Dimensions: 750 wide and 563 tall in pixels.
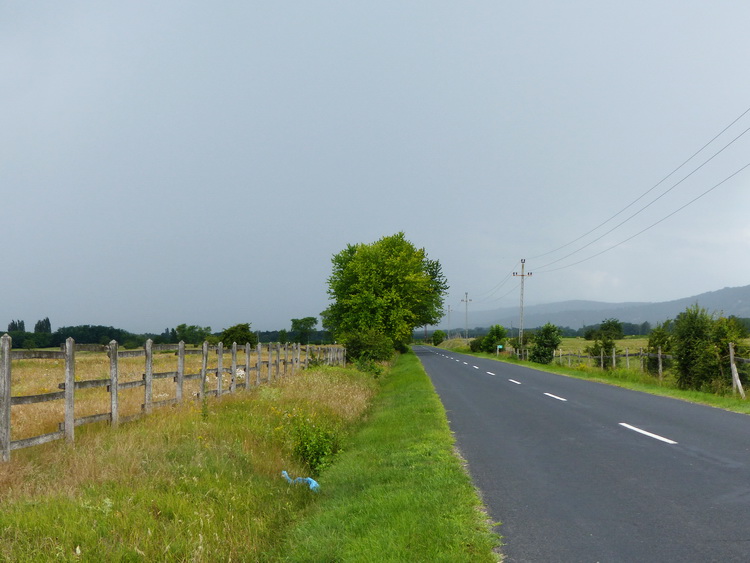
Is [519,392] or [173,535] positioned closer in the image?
[173,535]

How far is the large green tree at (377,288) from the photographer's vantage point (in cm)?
5694

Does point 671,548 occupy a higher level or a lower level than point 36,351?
lower

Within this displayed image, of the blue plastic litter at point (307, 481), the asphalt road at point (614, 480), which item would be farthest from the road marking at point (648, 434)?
the blue plastic litter at point (307, 481)

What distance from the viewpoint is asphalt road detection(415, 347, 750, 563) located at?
16.5 ft

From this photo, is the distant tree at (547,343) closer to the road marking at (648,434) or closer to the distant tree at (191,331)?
the road marking at (648,434)

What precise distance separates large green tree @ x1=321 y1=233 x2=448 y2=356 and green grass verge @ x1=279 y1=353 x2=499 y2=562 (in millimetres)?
45015

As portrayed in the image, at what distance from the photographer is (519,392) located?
20.0 m

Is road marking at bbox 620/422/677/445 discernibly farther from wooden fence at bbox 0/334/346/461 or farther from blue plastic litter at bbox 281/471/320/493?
wooden fence at bbox 0/334/346/461

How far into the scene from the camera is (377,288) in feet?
189

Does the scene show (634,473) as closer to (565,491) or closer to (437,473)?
(565,491)

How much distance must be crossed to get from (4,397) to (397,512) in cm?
566

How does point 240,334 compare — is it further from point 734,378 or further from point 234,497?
point 234,497

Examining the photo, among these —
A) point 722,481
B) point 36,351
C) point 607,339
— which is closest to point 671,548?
point 722,481

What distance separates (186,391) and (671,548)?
12.4 m
